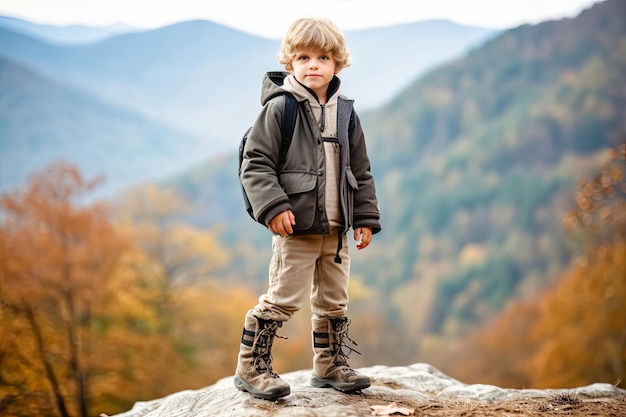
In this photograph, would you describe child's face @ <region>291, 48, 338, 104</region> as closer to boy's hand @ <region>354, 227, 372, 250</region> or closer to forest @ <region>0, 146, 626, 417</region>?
boy's hand @ <region>354, 227, 372, 250</region>

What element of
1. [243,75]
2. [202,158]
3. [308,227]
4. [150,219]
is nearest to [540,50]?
[243,75]

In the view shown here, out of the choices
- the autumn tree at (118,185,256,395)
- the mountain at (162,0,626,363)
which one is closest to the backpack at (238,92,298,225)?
the autumn tree at (118,185,256,395)

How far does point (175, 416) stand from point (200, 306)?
18725mm

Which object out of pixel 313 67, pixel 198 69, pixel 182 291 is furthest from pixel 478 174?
pixel 313 67

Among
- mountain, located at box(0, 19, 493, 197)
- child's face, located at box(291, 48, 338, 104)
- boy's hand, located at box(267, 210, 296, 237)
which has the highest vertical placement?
mountain, located at box(0, 19, 493, 197)

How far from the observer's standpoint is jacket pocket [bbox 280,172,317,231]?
3.44m

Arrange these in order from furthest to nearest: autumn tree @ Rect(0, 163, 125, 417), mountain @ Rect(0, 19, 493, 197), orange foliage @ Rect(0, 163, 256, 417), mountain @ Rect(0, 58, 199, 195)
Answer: mountain @ Rect(0, 19, 493, 197) → mountain @ Rect(0, 58, 199, 195) → autumn tree @ Rect(0, 163, 125, 417) → orange foliage @ Rect(0, 163, 256, 417)

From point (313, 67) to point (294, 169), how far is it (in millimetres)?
545

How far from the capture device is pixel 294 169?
3484 mm

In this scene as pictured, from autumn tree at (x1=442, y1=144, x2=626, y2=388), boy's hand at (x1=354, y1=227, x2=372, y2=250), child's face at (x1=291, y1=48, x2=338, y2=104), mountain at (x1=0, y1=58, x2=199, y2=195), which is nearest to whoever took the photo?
child's face at (x1=291, y1=48, x2=338, y2=104)

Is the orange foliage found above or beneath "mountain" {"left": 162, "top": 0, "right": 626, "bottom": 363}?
beneath

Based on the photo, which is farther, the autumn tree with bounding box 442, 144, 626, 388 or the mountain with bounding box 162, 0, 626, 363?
the mountain with bounding box 162, 0, 626, 363

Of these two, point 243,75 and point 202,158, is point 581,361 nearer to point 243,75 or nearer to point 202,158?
point 243,75

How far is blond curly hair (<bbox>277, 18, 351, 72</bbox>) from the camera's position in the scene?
3.43 metres
